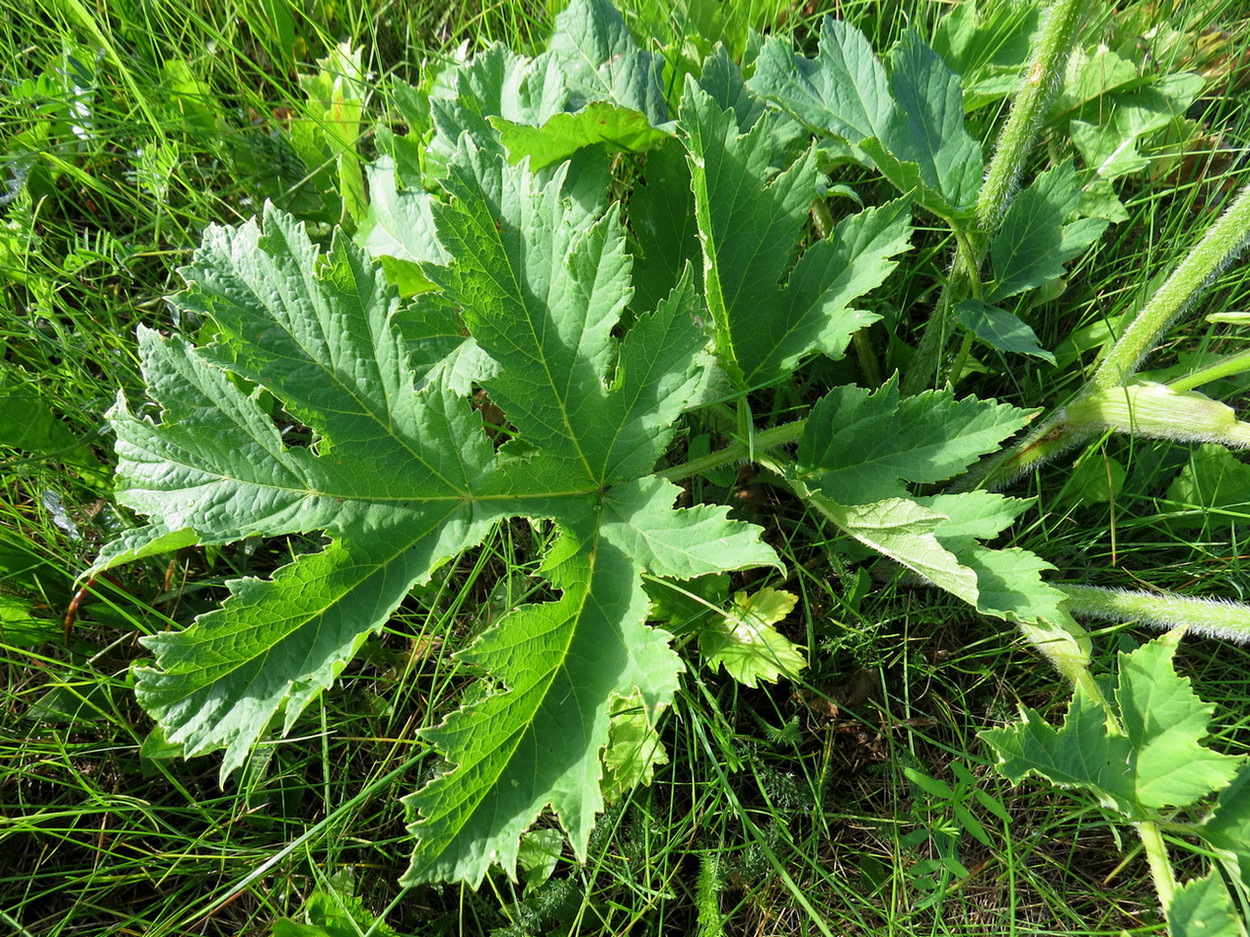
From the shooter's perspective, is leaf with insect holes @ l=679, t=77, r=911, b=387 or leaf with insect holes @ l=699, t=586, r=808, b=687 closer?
leaf with insect holes @ l=679, t=77, r=911, b=387

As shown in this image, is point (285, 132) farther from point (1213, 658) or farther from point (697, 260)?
point (1213, 658)

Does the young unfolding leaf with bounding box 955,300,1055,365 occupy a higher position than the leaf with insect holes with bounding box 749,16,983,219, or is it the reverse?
the leaf with insect holes with bounding box 749,16,983,219

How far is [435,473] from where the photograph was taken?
1.89 meters

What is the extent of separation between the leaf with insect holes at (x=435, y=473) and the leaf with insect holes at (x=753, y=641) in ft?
1.72

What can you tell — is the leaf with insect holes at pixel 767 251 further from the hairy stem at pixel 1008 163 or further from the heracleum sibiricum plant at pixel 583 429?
the hairy stem at pixel 1008 163

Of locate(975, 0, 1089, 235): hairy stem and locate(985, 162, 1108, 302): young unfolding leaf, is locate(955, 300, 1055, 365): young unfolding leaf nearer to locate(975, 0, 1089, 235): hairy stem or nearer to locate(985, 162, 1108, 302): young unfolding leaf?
locate(985, 162, 1108, 302): young unfolding leaf

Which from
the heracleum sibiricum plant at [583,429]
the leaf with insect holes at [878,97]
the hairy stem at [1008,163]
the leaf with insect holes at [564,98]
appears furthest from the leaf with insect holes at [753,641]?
the leaf with insect holes at [564,98]

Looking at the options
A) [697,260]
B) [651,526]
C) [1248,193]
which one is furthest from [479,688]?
[1248,193]

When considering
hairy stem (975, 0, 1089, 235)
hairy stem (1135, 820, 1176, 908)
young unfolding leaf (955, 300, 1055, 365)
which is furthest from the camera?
young unfolding leaf (955, 300, 1055, 365)

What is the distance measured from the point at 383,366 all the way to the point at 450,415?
17cm

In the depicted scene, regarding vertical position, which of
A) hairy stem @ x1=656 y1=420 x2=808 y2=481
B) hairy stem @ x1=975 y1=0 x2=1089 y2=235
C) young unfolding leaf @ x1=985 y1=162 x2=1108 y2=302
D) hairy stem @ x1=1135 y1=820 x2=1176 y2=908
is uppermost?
hairy stem @ x1=975 y1=0 x2=1089 y2=235

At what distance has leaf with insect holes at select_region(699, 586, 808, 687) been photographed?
87.7 inches

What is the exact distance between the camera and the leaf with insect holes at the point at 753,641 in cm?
223

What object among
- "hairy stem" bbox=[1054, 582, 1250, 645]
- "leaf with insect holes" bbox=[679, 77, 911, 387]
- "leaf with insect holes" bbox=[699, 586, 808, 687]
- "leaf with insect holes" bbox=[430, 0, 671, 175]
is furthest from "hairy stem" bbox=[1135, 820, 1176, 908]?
"leaf with insect holes" bbox=[430, 0, 671, 175]
